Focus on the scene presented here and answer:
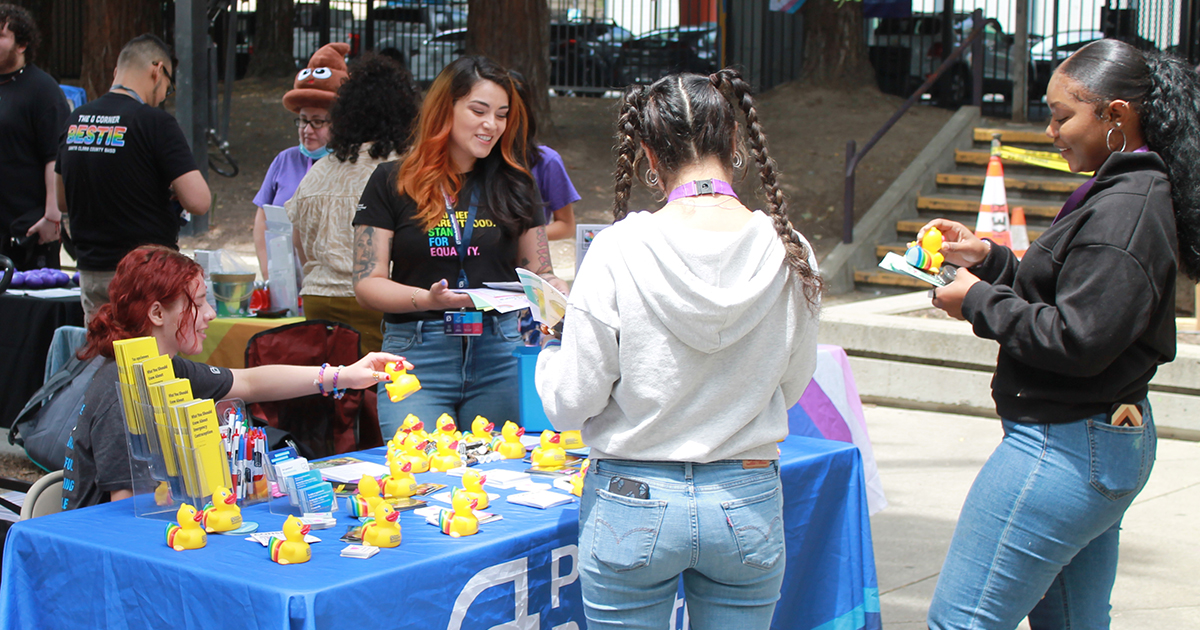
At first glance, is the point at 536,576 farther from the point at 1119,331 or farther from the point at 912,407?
the point at 912,407

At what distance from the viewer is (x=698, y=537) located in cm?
192

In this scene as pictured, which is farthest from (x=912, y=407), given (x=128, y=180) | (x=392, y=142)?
(x=128, y=180)

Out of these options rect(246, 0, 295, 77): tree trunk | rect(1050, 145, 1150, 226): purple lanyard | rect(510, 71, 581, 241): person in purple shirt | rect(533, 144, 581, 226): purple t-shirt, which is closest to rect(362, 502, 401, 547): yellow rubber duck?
rect(1050, 145, 1150, 226): purple lanyard

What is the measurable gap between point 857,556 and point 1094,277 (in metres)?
1.27

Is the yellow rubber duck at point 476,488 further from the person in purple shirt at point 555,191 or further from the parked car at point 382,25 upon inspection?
the parked car at point 382,25

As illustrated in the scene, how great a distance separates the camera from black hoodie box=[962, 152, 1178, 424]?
2.11 meters

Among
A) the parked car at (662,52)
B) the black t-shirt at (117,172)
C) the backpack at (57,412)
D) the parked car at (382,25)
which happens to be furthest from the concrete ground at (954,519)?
the parked car at (382,25)

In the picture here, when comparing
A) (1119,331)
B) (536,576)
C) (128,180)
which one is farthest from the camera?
(128,180)

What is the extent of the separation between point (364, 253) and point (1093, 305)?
83.7 inches

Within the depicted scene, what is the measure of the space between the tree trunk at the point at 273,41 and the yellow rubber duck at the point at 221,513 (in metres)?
18.6

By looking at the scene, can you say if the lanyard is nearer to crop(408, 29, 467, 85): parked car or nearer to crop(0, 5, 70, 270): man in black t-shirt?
crop(0, 5, 70, 270): man in black t-shirt

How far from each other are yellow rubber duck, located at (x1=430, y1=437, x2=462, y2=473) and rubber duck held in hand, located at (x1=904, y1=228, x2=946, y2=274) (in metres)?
1.28

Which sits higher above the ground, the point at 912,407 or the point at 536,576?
the point at 536,576

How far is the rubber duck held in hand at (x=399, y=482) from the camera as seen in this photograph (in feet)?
8.23
